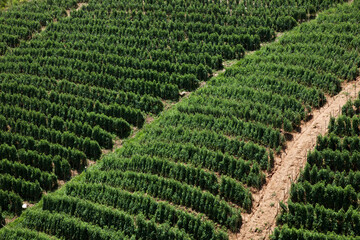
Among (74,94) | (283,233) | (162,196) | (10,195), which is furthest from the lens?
(74,94)

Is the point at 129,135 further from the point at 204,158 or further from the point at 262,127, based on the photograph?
the point at 262,127

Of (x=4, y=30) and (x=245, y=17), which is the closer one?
(x=245, y=17)

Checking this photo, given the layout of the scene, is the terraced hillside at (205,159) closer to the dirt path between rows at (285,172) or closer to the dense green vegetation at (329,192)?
the dirt path between rows at (285,172)

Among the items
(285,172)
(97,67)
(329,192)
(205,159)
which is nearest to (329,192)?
(329,192)

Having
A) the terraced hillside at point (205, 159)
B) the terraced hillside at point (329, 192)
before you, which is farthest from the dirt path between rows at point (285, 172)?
the terraced hillside at point (329, 192)

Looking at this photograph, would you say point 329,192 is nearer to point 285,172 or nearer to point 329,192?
point 329,192

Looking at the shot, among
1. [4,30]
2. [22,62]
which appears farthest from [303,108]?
[4,30]
